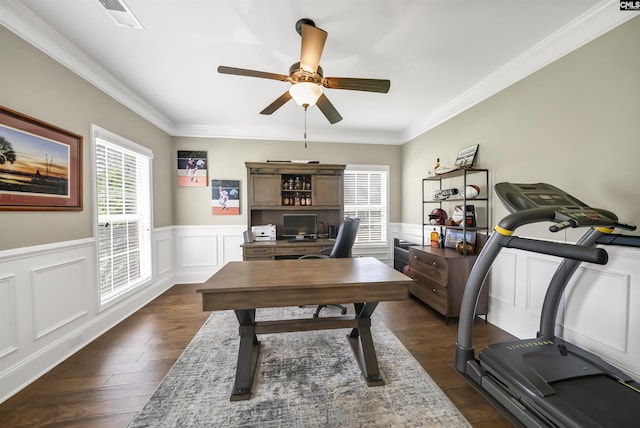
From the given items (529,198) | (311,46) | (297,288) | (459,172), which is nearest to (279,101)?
(311,46)

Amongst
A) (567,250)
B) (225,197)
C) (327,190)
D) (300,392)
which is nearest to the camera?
(567,250)

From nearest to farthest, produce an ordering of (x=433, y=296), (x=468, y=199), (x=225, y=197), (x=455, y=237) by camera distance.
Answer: (x=468, y=199), (x=433, y=296), (x=455, y=237), (x=225, y=197)

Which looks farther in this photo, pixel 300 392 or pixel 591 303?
pixel 591 303

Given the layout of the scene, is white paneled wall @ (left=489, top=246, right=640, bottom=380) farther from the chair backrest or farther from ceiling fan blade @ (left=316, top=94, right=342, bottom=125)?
ceiling fan blade @ (left=316, top=94, right=342, bottom=125)

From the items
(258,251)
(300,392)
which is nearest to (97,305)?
(258,251)

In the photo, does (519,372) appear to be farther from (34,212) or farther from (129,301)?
(129,301)

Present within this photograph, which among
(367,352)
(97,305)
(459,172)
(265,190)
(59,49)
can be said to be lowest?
(367,352)

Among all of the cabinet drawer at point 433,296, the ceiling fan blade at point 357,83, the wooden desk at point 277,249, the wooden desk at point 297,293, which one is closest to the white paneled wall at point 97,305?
the cabinet drawer at point 433,296

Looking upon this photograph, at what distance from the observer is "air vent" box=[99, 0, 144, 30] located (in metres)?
1.65

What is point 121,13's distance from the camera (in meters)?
1.74

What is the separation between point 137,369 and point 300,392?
1414 mm

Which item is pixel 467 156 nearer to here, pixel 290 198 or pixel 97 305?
pixel 290 198

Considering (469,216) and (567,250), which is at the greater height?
(469,216)

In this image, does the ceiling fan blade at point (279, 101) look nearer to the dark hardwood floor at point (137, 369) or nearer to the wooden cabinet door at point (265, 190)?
the wooden cabinet door at point (265, 190)
